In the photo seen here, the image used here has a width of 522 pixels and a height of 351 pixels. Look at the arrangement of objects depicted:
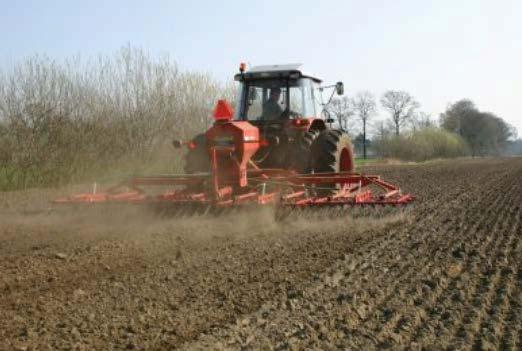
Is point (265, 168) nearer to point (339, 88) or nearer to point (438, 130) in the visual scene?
point (339, 88)

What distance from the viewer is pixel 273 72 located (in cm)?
867

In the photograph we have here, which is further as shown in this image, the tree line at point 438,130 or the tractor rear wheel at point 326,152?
the tree line at point 438,130

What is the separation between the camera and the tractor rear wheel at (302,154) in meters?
8.19

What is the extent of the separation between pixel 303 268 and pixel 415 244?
176cm

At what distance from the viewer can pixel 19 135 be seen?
15.6 m

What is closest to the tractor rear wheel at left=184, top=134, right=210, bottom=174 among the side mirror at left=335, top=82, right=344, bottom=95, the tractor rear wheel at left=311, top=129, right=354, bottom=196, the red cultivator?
the red cultivator

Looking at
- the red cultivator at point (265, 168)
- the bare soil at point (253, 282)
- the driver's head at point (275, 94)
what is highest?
the driver's head at point (275, 94)

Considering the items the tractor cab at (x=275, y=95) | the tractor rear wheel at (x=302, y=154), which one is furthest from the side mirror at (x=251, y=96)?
the tractor rear wheel at (x=302, y=154)

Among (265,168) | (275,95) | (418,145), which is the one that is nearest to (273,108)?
(275,95)

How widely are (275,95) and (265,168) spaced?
1.10 metres

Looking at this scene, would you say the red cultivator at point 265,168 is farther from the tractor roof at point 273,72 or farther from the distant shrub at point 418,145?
the distant shrub at point 418,145

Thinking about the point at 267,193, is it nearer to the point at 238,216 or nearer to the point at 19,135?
the point at 238,216

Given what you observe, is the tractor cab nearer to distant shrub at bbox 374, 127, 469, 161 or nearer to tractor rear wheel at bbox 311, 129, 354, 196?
tractor rear wheel at bbox 311, 129, 354, 196

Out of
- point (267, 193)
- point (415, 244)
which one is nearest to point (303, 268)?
point (415, 244)
